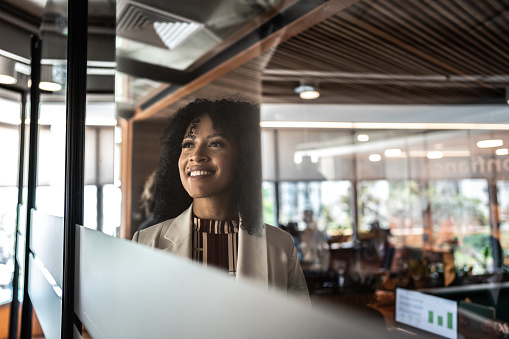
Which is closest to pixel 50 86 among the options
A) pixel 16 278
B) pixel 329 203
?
pixel 16 278

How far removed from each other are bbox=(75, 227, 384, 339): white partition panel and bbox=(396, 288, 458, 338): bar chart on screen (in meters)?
1.45

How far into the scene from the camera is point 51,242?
4.86ft

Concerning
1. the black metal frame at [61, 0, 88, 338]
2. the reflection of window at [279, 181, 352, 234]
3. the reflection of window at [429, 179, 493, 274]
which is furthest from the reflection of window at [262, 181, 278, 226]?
the reflection of window at [279, 181, 352, 234]

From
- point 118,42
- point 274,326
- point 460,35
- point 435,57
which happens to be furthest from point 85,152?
point 435,57

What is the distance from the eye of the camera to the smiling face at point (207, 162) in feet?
1.40

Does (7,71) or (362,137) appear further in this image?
(362,137)

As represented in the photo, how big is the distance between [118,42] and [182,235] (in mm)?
621

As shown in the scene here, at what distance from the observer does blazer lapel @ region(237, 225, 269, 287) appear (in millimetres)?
367

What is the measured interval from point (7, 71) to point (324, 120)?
3635mm

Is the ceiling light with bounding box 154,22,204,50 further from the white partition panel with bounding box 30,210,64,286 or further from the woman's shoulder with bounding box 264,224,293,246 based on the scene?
the white partition panel with bounding box 30,210,64,286

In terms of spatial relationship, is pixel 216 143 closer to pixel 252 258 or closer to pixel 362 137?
pixel 252 258

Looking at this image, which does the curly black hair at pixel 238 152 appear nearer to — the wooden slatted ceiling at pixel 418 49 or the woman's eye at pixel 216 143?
the woman's eye at pixel 216 143

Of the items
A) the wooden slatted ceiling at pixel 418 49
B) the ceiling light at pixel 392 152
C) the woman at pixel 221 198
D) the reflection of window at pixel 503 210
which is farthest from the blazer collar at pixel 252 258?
the ceiling light at pixel 392 152

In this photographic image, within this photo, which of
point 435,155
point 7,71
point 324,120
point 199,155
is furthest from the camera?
point 435,155
